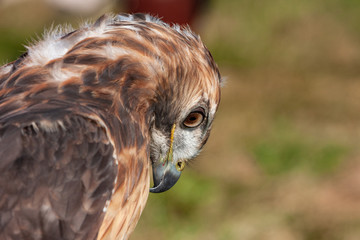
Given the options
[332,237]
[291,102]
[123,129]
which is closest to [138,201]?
[123,129]

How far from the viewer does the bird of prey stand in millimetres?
2342

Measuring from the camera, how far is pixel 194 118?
313 cm

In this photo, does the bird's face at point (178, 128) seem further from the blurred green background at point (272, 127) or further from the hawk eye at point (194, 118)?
the blurred green background at point (272, 127)

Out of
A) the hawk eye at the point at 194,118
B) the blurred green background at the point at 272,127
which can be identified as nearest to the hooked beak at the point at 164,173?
the hawk eye at the point at 194,118

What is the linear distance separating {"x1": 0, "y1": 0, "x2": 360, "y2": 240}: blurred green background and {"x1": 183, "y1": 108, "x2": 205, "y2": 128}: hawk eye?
85 cm

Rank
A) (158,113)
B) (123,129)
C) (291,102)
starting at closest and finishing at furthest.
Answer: (123,129)
(158,113)
(291,102)

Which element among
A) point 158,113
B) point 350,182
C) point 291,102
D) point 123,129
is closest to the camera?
point 123,129

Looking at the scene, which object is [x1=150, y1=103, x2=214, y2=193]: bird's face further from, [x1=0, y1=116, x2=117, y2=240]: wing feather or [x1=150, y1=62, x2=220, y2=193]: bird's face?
[x1=0, y1=116, x2=117, y2=240]: wing feather

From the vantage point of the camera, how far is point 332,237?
575 centimetres

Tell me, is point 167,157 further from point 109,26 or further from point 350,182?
point 350,182

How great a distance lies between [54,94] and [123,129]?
0.99 feet

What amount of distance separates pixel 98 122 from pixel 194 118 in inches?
29.2

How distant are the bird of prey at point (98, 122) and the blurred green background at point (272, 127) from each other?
21.8 inches

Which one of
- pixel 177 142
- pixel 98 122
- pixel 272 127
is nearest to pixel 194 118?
pixel 177 142
